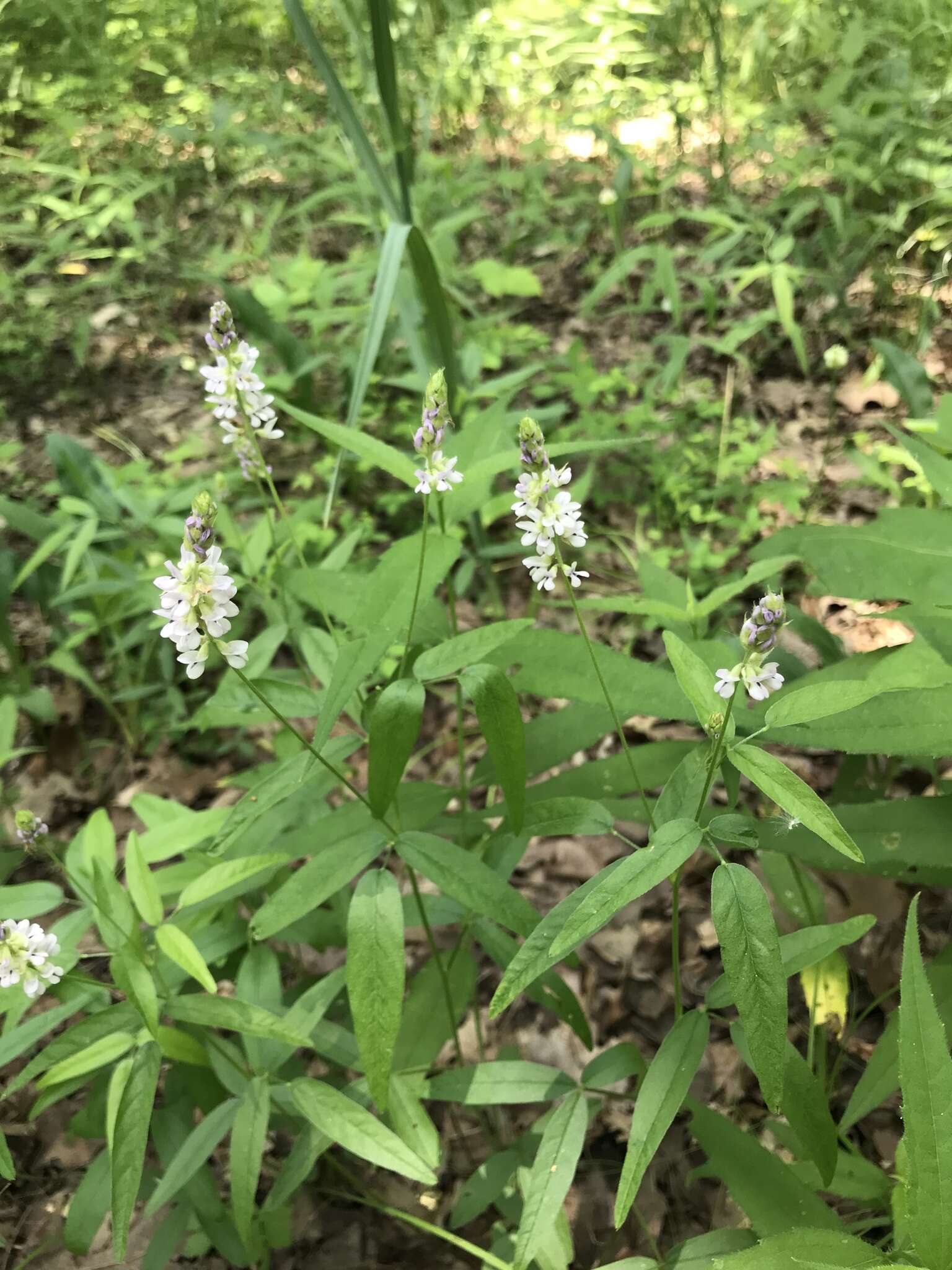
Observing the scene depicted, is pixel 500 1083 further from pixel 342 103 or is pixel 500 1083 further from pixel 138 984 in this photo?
pixel 342 103

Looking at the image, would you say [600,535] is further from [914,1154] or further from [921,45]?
[921,45]

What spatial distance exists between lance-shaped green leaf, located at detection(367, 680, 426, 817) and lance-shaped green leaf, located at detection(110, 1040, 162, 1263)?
510mm

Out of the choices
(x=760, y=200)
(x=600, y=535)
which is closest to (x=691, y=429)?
(x=600, y=535)

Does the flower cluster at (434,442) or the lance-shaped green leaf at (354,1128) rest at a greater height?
the flower cluster at (434,442)

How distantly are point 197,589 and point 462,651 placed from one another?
1.16 ft

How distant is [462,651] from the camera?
1097 mm

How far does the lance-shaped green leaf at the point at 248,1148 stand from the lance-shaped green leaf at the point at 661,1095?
552mm

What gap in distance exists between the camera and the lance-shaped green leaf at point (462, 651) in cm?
107

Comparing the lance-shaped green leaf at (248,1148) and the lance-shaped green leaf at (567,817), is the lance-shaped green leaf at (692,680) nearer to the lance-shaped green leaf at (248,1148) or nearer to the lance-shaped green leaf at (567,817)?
the lance-shaped green leaf at (567,817)

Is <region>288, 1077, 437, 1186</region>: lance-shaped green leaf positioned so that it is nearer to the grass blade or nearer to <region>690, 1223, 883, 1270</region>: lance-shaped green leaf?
<region>690, 1223, 883, 1270</region>: lance-shaped green leaf

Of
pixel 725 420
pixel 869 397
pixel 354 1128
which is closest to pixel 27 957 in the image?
pixel 354 1128

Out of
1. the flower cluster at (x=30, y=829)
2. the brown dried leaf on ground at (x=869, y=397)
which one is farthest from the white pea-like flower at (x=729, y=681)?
the brown dried leaf on ground at (x=869, y=397)

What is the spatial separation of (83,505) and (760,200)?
3390mm

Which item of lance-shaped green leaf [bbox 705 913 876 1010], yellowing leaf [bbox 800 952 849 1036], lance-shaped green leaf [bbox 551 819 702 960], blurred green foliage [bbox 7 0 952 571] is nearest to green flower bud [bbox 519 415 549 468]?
lance-shaped green leaf [bbox 551 819 702 960]
